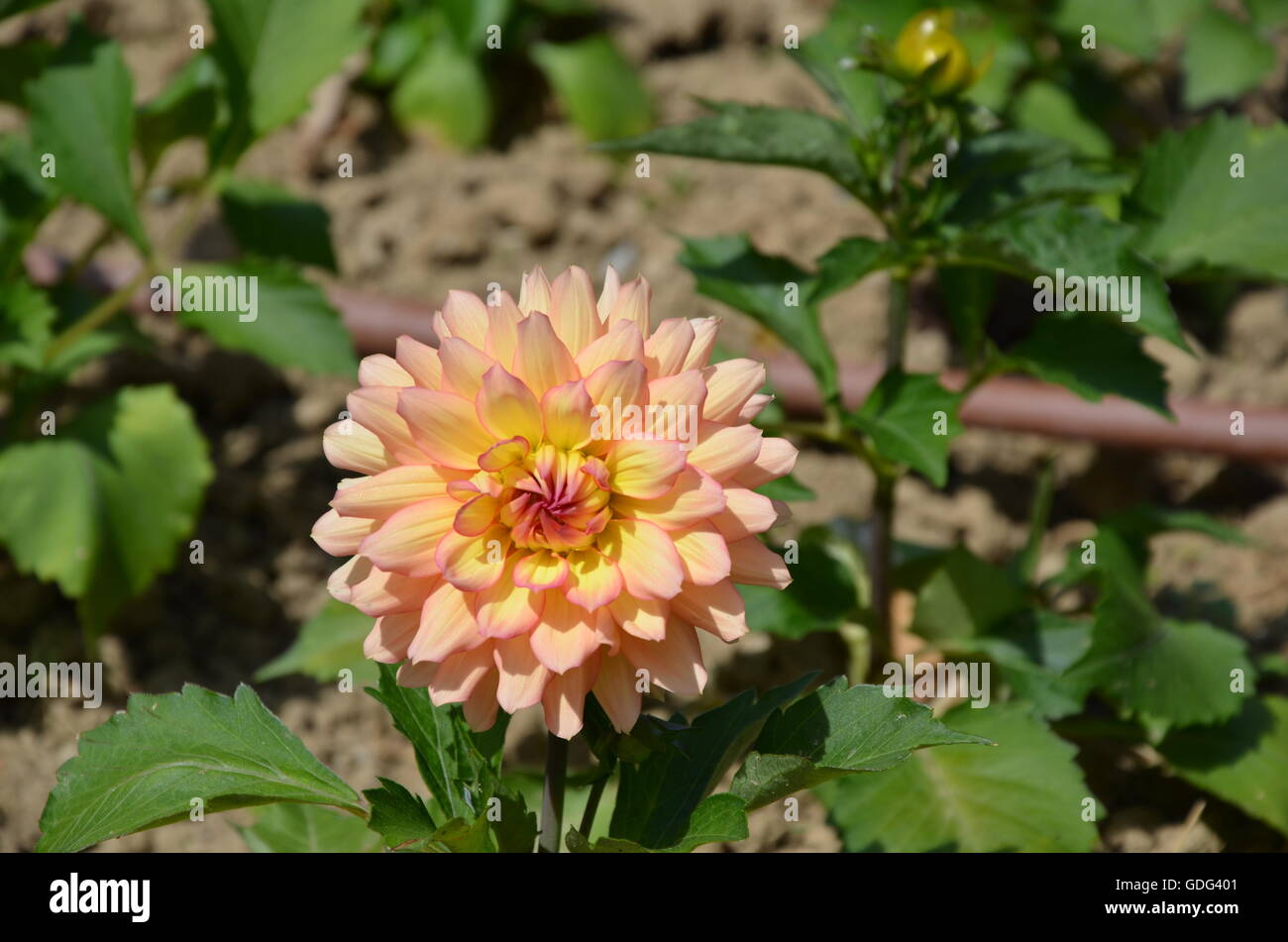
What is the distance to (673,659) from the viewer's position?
1339 millimetres

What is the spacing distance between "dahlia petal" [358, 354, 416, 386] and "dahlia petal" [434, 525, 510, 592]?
206mm

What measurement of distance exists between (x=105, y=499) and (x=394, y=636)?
1.31 metres

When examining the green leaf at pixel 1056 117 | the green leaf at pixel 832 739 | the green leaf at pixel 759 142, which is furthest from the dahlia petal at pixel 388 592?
the green leaf at pixel 1056 117

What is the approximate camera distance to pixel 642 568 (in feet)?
4.18

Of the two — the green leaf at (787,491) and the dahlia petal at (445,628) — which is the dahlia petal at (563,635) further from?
the green leaf at (787,491)

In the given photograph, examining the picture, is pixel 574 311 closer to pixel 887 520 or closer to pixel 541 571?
pixel 541 571

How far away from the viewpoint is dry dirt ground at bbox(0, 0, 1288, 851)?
2.54 metres

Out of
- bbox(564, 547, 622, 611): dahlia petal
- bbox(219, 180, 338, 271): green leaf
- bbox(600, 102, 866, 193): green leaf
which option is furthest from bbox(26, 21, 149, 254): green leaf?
bbox(564, 547, 622, 611): dahlia petal

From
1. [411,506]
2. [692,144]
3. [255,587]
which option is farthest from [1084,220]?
[255,587]

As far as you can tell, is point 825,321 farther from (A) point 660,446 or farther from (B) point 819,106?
(A) point 660,446

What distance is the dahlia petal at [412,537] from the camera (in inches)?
50.5

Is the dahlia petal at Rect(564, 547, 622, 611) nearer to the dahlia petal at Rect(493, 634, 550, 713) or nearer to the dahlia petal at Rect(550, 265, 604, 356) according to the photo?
the dahlia petal at Rect(493, 634, 550, 713)

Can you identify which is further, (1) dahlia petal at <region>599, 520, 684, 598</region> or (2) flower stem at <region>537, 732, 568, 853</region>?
(2) flower stem at <region>537, 732, 568, 853</region>

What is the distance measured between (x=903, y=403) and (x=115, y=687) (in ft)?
5.39
